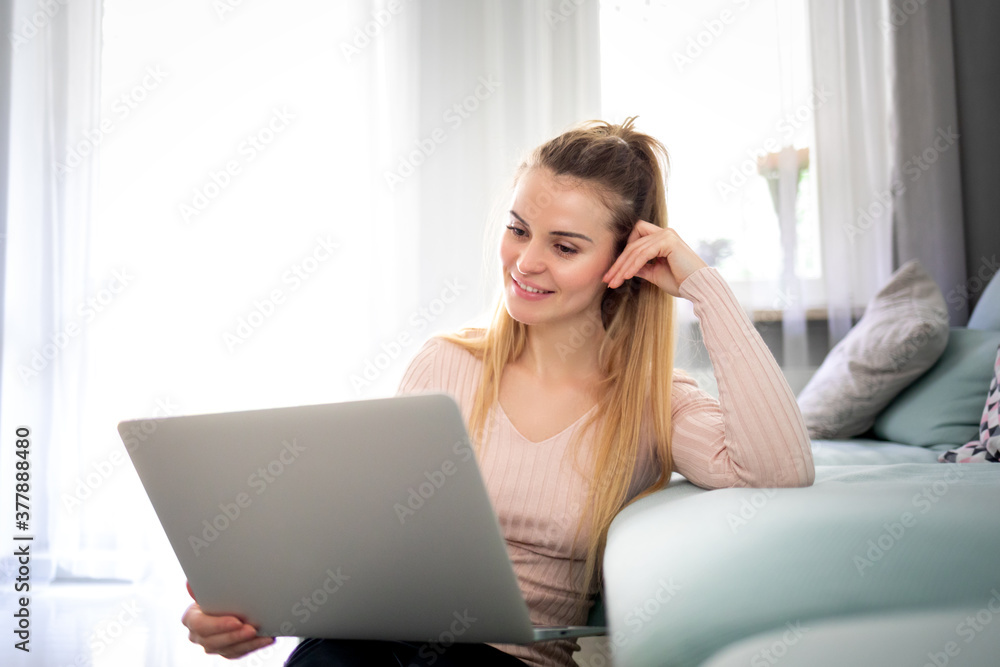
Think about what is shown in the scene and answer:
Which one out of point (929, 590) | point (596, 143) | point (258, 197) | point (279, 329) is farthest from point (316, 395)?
point (929, 590)

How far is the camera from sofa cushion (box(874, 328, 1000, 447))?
1727 millimetres

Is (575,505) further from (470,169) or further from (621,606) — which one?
(470,169)

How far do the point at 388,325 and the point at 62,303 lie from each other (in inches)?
43.2

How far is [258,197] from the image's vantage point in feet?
8.86

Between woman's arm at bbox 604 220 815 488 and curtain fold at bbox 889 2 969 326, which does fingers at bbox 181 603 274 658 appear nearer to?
woman's arm at bbox 604 220 815 488

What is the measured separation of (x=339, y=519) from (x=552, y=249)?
586mm

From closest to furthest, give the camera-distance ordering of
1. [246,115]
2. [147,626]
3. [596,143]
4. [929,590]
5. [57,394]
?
1. [929,590]
2. [596,143]
3. [147,626]
4. [57,394]
5. [246,115]

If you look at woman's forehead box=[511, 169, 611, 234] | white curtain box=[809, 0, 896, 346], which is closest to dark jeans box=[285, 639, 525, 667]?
woman's forehead box=[511, 169, 611, 234]

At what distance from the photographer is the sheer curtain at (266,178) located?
8.51ft

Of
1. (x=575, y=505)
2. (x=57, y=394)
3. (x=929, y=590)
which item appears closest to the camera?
(x=929, y=590)

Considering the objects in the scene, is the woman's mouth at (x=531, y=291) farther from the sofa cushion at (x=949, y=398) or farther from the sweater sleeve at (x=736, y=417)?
the sofa cushion at (x=949, y=398)

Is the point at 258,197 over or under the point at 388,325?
over

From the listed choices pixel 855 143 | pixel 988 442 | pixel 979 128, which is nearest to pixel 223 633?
pixel 988 442

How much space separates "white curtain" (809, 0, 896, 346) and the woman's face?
1.71 meters
